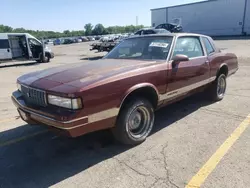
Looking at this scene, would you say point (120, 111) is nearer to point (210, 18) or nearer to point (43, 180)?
point (43, 180)

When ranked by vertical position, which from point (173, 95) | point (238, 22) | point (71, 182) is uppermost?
point (238, 22)

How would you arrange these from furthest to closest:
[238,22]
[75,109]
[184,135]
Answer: [238,22], [184,135], [75,109]

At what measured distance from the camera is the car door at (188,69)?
396 cm

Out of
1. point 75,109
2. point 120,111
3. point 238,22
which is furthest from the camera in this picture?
point 238,22

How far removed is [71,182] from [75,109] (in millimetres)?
873

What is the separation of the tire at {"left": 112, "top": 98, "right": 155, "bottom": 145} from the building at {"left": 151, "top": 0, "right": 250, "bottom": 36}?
4153cm

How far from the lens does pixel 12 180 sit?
2.79 metres

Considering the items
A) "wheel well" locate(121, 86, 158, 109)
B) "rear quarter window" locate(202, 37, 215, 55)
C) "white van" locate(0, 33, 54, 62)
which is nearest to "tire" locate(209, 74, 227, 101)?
"rear quarter window" locate(202, 37, 215, 55)

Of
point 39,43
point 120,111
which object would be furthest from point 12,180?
point 39,43

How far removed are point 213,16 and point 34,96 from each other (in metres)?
46.0

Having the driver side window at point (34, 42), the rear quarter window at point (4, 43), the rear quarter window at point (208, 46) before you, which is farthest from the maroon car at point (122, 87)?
the driver side window at point (34, 42)

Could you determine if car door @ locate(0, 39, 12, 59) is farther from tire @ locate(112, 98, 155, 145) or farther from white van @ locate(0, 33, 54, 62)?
tire @ locate(112, 98, 155, 145)

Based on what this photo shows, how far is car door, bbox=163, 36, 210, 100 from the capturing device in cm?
396

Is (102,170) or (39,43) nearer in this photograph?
(102,170)
